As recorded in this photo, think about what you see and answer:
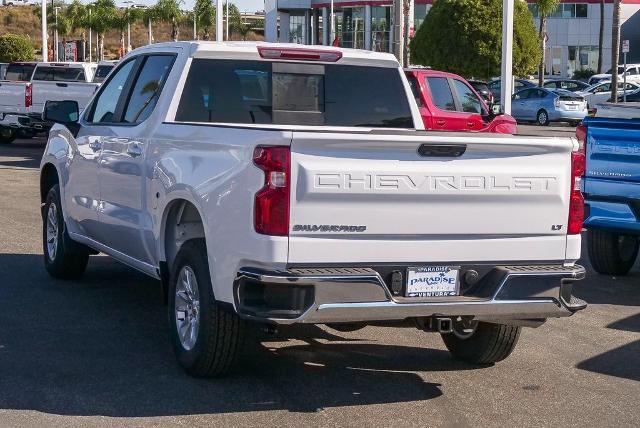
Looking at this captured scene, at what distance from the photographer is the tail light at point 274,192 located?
6.23 meters

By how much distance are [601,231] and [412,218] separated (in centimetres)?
571

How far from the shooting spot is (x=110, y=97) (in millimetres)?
Result: 9602

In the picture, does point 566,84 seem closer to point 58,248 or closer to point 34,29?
point 58,248

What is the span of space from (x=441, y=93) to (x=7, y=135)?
13616 mm

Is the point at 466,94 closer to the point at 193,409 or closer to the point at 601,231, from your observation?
the point at 601,231

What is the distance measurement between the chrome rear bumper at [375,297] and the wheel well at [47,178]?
498 centimetres

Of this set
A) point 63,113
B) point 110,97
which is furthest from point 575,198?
point 63,113

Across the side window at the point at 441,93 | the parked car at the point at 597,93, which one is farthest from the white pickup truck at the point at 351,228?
the parked car at the point at 597,93

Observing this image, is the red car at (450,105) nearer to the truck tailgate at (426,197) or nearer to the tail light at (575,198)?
the tail light at (575,198)

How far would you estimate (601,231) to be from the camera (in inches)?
462

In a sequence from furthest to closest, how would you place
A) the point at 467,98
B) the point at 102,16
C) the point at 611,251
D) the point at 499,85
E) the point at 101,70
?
the point at 102,16
the point at 499,85
the point at 101,70
the point at 467,98
the point at 611,251

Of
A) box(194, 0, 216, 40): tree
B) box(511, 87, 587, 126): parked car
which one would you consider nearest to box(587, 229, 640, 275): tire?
box(511, 87, 587, 126): parked car

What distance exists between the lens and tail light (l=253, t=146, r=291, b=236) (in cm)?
623

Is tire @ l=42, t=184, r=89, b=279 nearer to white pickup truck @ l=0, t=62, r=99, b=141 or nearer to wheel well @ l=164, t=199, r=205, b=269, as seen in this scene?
wheel well @ l=164, t=199, r=205, b=269
